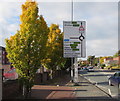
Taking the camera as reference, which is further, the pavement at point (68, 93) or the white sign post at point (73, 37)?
the white sign post at point (73, 37)

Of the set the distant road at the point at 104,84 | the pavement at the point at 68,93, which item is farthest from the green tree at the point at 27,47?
the distant road at the point at 104,84

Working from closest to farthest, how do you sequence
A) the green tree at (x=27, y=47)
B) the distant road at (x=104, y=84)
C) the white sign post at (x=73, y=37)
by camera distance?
1. the green tree at (x=27, y=47)
2. the distant road at (x=104, y=84)
3. the white sign post at (x=73, y=37)

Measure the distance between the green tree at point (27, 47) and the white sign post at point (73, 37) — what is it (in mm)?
7528

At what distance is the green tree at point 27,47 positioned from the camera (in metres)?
11.2

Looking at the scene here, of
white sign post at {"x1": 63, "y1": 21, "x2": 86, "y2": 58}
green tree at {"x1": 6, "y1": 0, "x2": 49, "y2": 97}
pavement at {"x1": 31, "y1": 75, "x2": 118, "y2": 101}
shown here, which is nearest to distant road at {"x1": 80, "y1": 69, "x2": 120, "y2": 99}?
pavement at {"x1": 31, "y1": 75, "x2": 118, "y2": 101}

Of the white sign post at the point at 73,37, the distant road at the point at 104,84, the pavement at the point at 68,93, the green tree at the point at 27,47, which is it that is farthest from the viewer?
the white sign post at the point at 73,37

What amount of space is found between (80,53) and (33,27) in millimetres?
9104

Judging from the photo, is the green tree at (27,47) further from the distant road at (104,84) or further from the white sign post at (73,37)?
the white sign post at (73,37)

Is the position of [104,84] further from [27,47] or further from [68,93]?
[27,47]

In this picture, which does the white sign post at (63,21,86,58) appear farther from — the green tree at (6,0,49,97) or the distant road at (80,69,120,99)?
the green tree at (6,0,49,97)

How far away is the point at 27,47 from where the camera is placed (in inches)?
445

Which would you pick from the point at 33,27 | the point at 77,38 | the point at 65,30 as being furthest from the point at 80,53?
the point at 33,27

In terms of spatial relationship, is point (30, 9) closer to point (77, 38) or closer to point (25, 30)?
point (25, 30)

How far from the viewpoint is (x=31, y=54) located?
1144 cm
